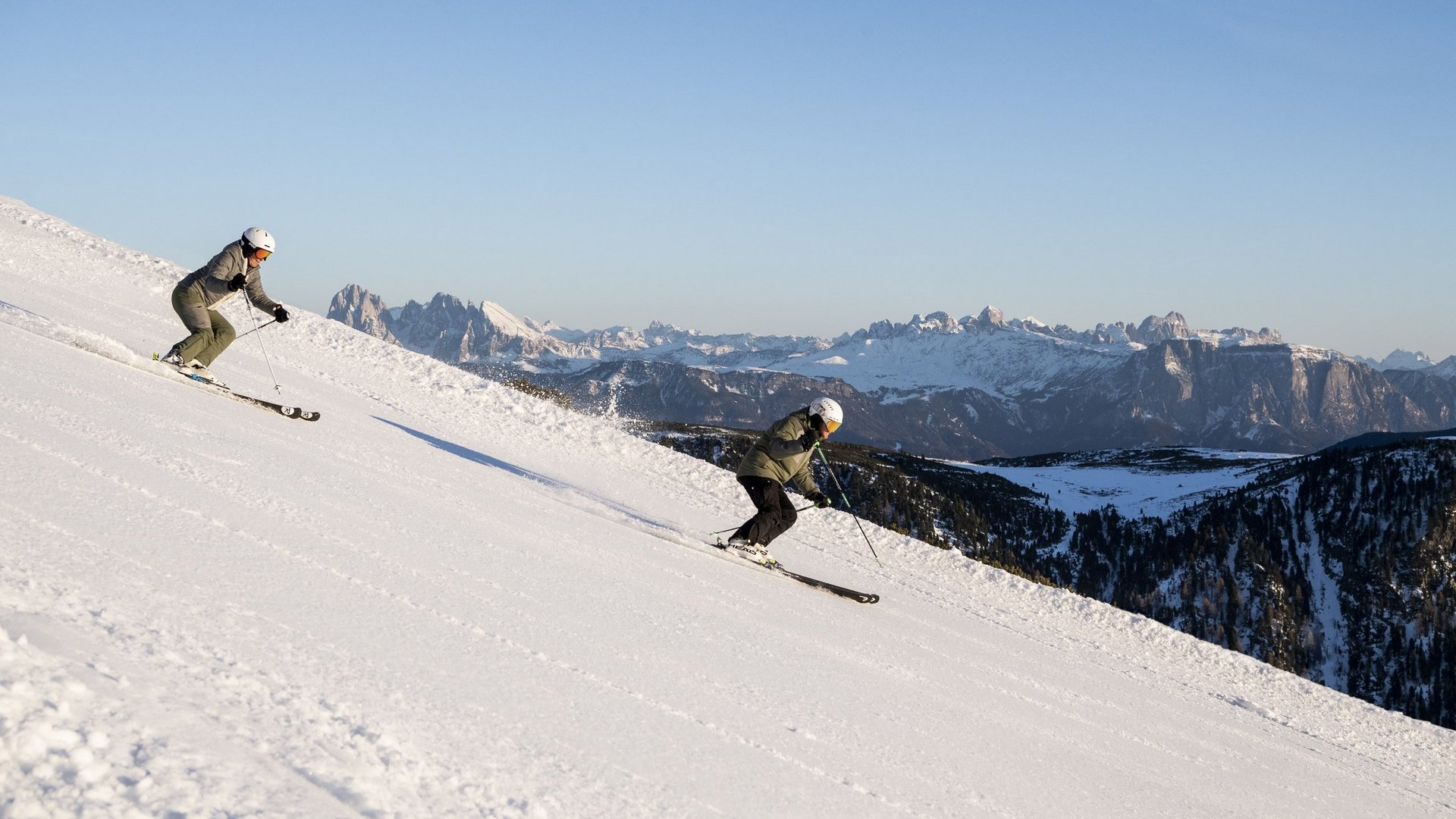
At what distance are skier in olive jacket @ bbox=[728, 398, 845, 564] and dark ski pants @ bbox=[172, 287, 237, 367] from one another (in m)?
8.95

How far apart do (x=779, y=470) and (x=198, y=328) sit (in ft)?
32.6

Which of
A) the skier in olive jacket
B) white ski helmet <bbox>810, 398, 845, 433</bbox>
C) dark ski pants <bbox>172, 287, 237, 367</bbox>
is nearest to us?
white ski helmet <bbox>810, 398, 845, 433</bbox>

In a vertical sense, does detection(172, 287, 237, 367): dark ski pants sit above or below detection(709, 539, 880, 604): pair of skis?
above

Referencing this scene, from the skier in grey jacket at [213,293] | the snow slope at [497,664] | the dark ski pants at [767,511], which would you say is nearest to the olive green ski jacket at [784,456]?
the dark ski pants at [767,511]

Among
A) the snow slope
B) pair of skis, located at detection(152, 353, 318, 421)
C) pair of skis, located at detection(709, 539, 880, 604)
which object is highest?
pair of skis, located at detection(152, 353, 318, 421)

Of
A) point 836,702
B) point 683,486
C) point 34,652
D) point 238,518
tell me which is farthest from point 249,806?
point 683,486

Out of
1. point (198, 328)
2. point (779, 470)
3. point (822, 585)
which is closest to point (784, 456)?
point (779, 470)

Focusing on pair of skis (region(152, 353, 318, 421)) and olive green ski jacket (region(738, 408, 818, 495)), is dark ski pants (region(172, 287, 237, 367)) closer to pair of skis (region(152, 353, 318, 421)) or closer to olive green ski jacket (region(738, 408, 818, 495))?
pair of skis (region(152, 353, 318, 421))

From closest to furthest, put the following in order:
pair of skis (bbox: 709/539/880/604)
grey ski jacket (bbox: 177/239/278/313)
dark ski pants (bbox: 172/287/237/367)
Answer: pair of skis (bbox: 709/539/880/604) → grey ski jacket (bbox: 177/239/278/313) → dark ski pants (bbox: 172/287/237/367)

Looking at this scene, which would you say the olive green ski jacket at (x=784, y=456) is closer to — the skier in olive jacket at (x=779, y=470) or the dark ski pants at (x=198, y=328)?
the skier in olive jacket at (x=779, y=470)

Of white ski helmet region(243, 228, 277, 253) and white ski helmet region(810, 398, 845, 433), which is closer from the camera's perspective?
white ski helmet region(810, 398, 845, 433)

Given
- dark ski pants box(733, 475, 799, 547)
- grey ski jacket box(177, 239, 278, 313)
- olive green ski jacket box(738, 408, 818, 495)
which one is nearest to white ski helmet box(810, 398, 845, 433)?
olive green ski jacket box(738, 408, 818, 495)

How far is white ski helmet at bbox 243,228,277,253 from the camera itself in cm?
1512

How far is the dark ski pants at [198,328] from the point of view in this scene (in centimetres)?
1532
